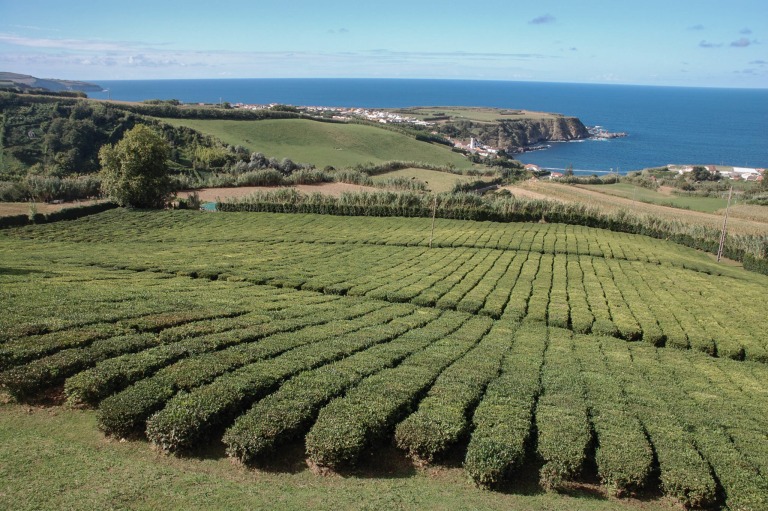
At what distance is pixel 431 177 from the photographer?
311ft

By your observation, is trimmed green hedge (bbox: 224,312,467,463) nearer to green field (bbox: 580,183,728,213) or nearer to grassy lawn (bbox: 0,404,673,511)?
grassy lawn (bbox: 0,404,673,511)

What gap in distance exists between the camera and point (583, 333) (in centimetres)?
2430

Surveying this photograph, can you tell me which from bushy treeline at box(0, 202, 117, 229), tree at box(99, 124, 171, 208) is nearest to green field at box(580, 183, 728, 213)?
tree at box(99, 124, 171, 208)

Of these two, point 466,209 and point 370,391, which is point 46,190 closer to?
point 466,209

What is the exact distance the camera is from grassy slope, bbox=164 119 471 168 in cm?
10512

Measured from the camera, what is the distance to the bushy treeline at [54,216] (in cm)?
4869

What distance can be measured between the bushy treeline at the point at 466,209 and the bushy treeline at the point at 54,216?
14.2 meters

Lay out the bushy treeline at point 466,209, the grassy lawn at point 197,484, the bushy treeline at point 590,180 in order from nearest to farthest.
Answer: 1. the grassy lawn at point 197,484
2. the bushy treeline at point 466,209
3. the bushy treeline at point 590,180

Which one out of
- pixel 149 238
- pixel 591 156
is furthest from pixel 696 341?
pixel 591 156

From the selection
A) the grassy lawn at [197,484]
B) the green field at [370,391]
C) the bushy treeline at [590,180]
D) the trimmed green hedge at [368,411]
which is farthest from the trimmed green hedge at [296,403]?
the bushy treeline at [590,180]

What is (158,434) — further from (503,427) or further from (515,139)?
(515,139)

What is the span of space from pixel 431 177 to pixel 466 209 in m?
34.3

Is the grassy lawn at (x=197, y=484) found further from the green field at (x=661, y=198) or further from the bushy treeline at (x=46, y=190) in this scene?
the green field at (x=661, y=198)

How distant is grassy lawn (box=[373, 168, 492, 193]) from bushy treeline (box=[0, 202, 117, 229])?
4329cm
